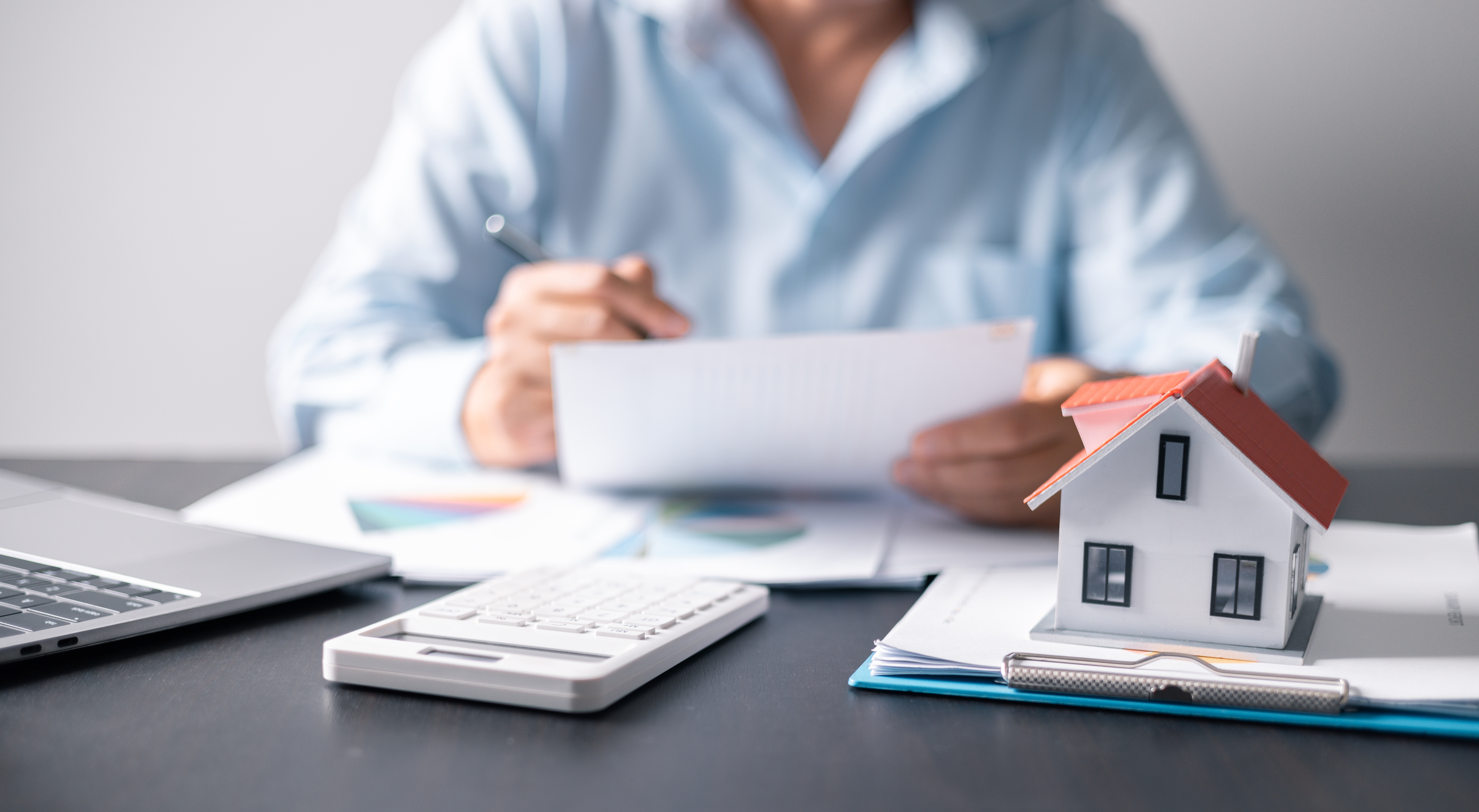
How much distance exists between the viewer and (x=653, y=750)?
36cm

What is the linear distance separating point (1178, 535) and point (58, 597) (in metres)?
0.49

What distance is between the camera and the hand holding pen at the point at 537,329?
0.76 meters

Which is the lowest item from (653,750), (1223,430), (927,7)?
(653,750)

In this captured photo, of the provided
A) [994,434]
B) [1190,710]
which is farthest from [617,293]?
[1190,710]

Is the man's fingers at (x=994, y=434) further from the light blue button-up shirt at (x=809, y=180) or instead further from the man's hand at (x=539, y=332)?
the light blue button-up shirt at (x=809, y=180)

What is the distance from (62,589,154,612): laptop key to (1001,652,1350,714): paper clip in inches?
15.0

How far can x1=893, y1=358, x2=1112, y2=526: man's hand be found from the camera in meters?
0.70

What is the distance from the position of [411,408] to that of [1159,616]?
65 cm

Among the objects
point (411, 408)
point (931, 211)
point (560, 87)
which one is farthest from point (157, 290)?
point (931, 211)

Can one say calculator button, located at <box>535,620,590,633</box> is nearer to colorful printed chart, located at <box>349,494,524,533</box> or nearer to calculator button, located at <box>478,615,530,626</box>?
calculator button, located at <box>478,615,530,626</box>

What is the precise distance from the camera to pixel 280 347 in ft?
3.44

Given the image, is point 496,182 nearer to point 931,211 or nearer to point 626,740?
point 931,211

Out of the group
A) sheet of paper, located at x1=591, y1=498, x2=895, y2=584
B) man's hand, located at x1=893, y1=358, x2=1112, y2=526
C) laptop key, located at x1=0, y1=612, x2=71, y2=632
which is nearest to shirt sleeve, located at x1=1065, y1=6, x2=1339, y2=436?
man's hand, located at x1=893, y1=358, x2=1112, y2=526

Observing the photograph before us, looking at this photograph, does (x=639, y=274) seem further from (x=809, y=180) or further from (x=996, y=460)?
(x=809, y=180)
